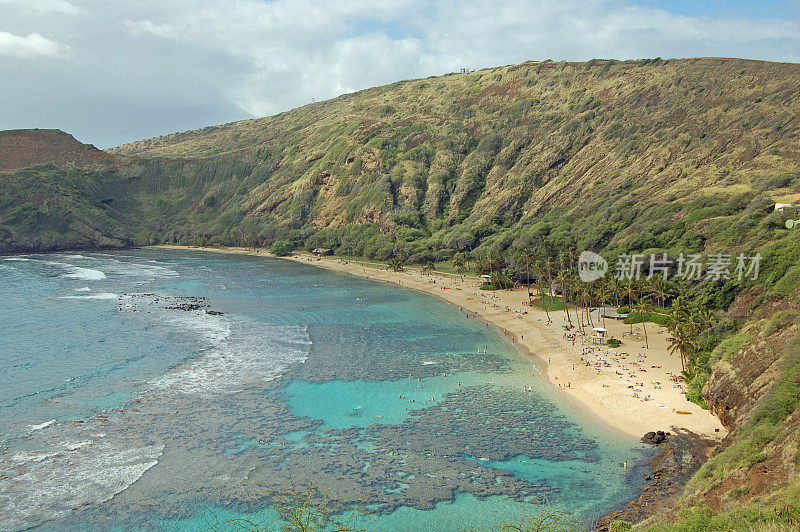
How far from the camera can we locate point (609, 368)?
60438 millimetres

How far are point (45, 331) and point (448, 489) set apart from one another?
67393 millimetres

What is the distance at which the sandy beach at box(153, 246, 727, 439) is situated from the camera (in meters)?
47.7

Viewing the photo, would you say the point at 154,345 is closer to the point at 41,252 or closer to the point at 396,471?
the point at 396,471

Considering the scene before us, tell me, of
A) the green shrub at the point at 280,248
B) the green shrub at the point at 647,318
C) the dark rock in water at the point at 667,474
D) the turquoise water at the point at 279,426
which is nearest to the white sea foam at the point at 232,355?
the turquoise water at the point at 279,426

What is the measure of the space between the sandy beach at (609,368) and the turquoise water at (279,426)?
2.86 metres

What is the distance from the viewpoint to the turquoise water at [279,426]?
36.1 m

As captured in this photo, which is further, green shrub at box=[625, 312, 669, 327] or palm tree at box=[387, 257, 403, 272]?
palm tree at box=[387, 257, 403, 272]

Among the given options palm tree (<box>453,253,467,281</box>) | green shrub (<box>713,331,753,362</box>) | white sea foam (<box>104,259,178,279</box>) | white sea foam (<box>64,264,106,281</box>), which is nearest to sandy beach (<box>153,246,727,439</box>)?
green shrub (<box>713,331,753,362</box>)

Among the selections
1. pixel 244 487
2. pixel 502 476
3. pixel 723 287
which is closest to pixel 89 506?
pixel 244 487

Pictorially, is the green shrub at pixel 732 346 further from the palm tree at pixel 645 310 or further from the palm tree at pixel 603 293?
the palm tree at pixel 603 293

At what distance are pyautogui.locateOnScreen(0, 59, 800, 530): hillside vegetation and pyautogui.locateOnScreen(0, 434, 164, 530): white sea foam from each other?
34.9m

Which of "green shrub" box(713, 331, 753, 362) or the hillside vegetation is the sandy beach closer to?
the hillside vegetation

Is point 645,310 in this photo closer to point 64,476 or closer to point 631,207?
point 631,207

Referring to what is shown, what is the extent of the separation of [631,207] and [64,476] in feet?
336
